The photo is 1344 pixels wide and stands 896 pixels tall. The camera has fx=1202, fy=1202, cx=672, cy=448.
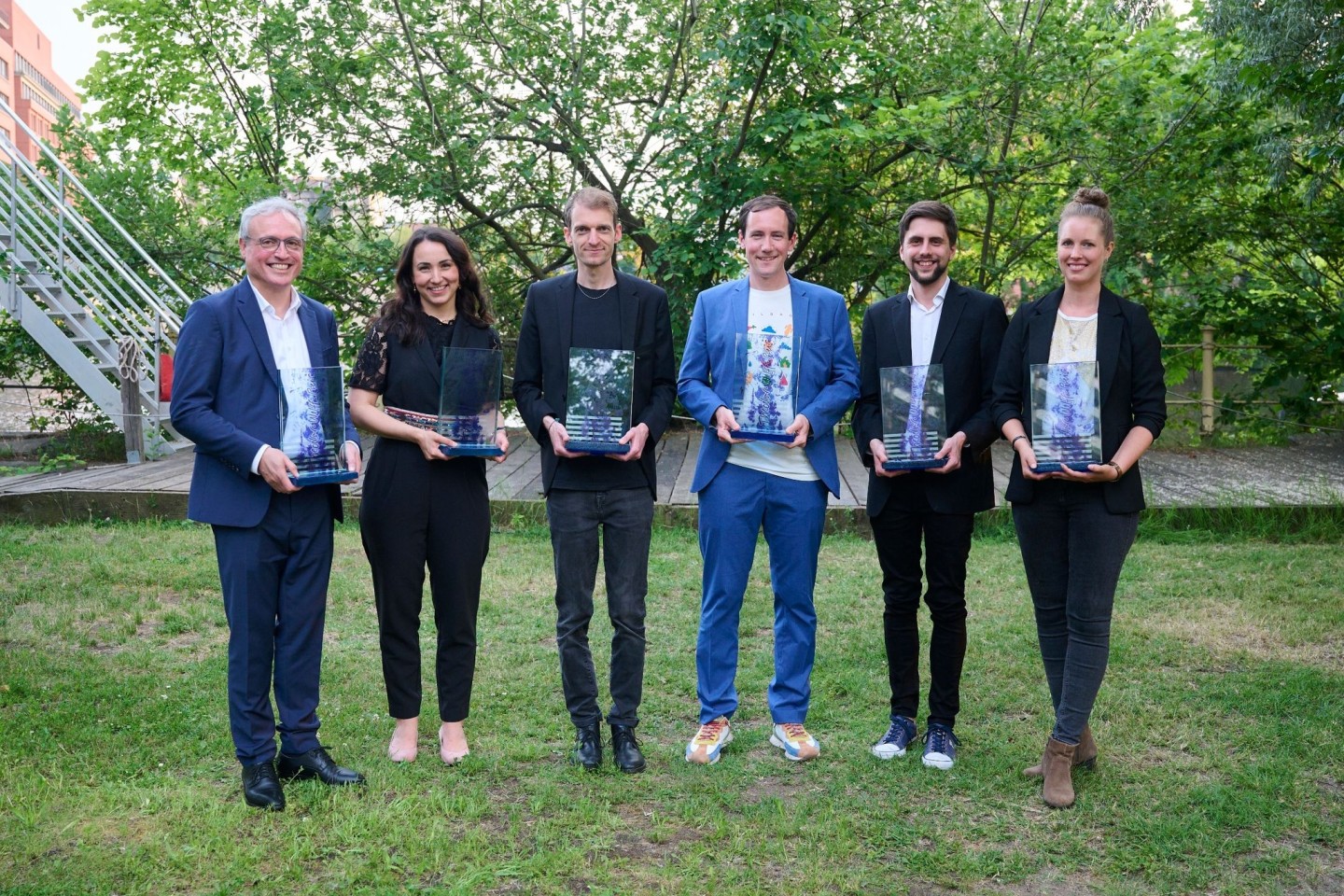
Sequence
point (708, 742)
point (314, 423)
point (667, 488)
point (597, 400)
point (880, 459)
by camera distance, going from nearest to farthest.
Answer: point (314, 423) → point (597, 400) → point (880, 459) → point (708, 742) → point (667, 488)

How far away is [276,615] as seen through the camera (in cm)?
418

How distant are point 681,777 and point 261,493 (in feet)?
5.85

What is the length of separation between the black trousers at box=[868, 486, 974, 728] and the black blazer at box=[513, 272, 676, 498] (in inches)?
36.7

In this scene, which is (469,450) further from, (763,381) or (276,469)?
(763,381)

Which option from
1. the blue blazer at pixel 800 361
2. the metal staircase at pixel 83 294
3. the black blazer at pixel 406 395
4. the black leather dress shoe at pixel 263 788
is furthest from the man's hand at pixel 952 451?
the metal staircase at pixel 83 294

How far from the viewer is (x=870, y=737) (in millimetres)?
4812

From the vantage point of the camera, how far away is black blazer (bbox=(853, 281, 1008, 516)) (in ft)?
14.5

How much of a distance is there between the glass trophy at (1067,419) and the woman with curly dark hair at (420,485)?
A: 74.9 inches

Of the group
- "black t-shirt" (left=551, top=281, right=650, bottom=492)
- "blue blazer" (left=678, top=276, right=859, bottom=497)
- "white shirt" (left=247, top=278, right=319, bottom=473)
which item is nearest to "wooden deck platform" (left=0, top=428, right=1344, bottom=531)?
"blue blazer" (left=678, top=276, right=859, bottom=497)

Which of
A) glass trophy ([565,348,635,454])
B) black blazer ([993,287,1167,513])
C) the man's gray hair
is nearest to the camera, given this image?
the man's gray hair

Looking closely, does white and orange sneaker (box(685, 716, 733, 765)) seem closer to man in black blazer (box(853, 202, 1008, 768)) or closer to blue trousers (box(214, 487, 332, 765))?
man in black blazer (box(853, 202, 1008, 768))

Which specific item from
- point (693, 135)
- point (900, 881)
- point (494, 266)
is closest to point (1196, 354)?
point (693, 135)

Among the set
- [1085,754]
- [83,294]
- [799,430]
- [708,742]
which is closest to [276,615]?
[708,742]

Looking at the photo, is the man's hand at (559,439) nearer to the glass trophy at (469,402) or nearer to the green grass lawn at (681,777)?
the glass trophy at (469,402)
